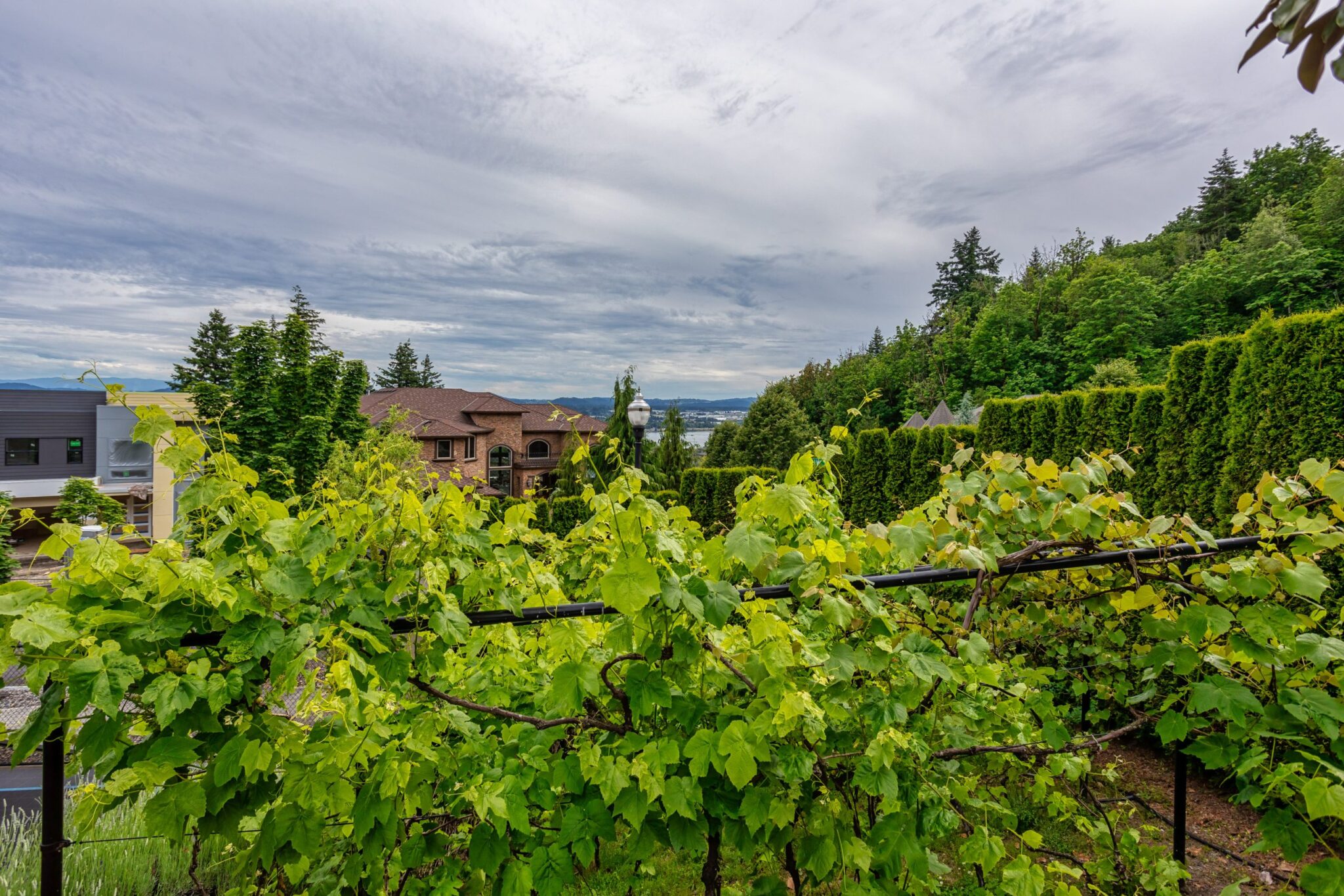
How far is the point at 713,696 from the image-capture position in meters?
1.26

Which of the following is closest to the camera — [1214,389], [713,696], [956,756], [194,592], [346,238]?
[194,592]

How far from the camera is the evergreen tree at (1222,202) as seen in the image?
2983 cm

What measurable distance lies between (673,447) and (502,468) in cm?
1002

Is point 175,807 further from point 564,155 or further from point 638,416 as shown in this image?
point 564,155

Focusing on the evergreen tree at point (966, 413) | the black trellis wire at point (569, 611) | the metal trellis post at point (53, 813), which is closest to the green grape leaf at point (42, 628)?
the black trellis wire at point (569, 611)

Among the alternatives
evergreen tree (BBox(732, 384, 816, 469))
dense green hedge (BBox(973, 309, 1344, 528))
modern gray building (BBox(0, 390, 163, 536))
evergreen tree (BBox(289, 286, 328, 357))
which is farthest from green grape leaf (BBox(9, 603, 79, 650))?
evergreen tree (BBox(289, 286, 328, 357))

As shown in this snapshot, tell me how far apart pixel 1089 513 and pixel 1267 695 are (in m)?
0.57

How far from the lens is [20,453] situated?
23.3 m

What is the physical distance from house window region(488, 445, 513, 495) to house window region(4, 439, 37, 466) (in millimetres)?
18229

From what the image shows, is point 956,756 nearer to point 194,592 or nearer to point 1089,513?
point 1089,513

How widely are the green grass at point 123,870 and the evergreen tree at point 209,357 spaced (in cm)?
1753

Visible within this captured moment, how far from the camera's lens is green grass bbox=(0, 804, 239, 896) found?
76.2 inches

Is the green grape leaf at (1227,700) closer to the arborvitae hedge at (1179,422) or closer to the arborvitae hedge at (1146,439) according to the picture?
the arborvitae hedge at (1179,422)

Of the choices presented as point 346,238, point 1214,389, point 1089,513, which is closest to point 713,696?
point 1089,513
